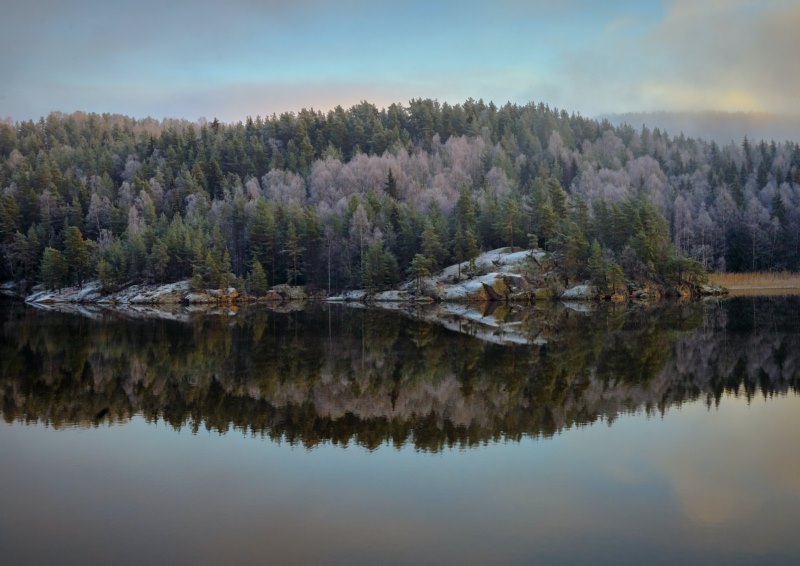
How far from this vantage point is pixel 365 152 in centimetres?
15138

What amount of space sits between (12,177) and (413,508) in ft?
498

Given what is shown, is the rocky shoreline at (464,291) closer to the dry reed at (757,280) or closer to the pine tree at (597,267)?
the pine tree at (597,267)

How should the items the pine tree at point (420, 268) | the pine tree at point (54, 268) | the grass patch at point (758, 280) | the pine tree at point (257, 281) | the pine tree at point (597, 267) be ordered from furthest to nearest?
the grass patch at point (758, 280)
the pine tree at point (54, 268)
the pine tree at point (257, 281)
the pine tree at point (420, 268)
the pine tree at point (597, 267)

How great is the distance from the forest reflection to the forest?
38.9 m

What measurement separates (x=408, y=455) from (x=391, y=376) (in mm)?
11105

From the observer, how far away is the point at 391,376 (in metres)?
28.3

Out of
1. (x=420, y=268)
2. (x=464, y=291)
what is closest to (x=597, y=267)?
(x=464, y=291)

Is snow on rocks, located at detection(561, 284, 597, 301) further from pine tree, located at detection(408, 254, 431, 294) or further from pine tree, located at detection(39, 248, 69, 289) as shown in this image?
pine tree, located at detection(39, 248, 69, 289)

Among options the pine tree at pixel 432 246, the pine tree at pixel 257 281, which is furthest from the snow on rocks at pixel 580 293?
the pine tree at pixel 257 281

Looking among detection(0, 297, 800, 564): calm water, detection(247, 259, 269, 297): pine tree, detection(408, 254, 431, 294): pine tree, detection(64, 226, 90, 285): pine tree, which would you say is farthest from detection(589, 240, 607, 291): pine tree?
detection(64, 226, 90, 285): pine tree

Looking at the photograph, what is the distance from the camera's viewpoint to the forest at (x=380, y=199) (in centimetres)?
8812

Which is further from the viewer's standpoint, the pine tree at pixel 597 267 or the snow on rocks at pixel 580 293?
the snow on rocks at pixel 580 293

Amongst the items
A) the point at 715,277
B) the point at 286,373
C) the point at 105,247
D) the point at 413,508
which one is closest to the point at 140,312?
the point at 105,247

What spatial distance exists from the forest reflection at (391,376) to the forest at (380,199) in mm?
38932
